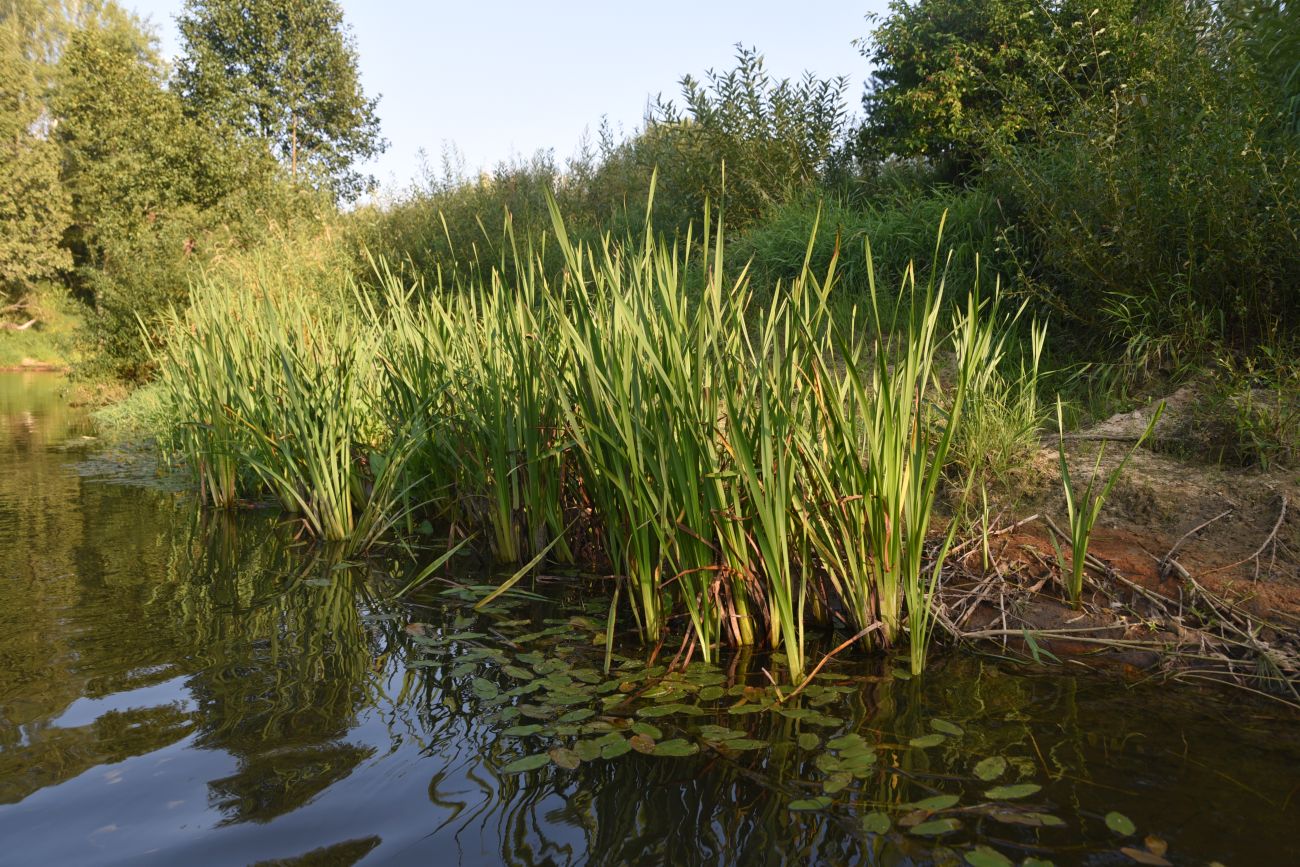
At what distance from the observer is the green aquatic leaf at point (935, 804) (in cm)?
174

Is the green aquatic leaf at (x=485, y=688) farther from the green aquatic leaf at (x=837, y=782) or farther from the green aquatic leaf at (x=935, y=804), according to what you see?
the green aquatic leaf at (x=935, y=804)

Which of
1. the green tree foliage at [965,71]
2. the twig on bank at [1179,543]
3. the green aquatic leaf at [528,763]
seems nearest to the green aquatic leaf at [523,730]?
the green aquatic leaf at [528,763]

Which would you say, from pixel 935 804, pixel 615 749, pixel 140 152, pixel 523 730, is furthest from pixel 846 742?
pixel 140 152

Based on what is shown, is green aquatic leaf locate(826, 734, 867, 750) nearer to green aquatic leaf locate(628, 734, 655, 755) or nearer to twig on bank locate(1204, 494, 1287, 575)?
green aquatic leaf locate(628, 734, 655, 755)

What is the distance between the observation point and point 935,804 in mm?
1746

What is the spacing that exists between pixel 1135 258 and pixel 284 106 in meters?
25.3

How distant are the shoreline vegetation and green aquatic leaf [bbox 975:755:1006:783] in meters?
0.51

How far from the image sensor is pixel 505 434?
10.9 feet

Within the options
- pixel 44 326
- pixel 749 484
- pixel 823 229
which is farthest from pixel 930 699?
pixel 44 326

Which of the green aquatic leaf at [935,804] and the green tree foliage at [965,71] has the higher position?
the green tree foliage at [965,71]

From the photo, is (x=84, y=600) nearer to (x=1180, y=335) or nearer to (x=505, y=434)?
(x=505, y=434)

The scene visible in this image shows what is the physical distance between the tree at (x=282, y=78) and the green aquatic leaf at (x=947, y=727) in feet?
82.1

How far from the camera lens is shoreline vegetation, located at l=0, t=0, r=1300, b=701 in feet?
7.97

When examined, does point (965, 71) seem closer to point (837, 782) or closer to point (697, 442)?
point (697, 442)
